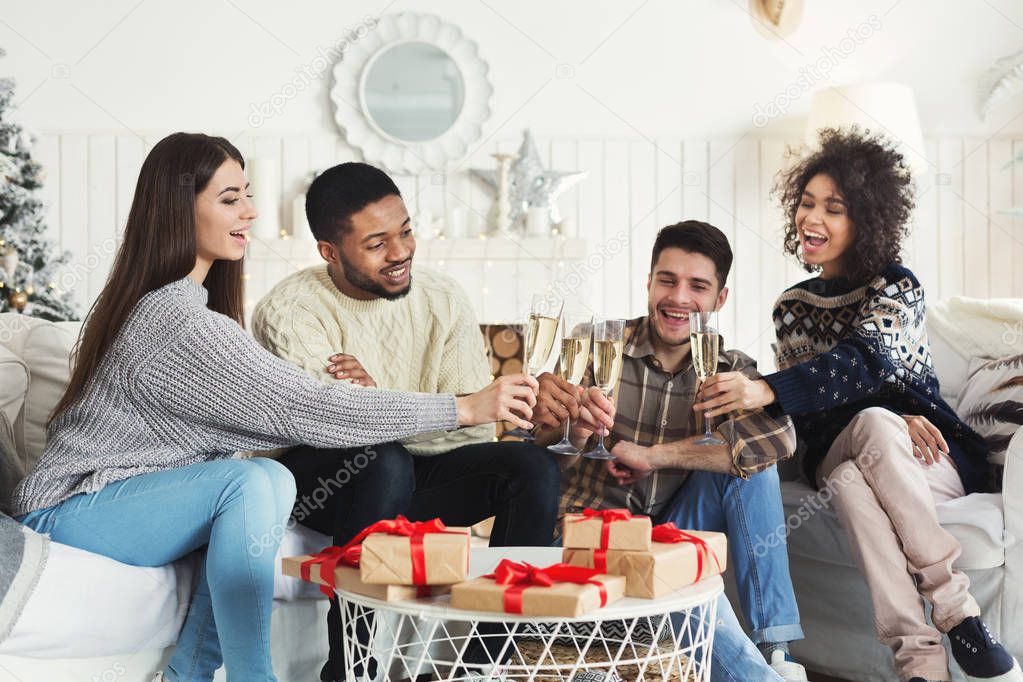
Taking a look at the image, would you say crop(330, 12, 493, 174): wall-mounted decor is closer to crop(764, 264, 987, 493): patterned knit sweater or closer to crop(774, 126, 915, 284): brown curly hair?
crop(774, 126, 915, 284): brown curly hair

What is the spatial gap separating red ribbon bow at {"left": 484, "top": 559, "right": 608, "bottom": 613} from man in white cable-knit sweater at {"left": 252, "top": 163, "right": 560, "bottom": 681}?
619mm

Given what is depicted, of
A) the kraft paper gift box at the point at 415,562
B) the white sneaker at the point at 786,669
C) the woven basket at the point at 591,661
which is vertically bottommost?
the woven basket at the point at 591,661

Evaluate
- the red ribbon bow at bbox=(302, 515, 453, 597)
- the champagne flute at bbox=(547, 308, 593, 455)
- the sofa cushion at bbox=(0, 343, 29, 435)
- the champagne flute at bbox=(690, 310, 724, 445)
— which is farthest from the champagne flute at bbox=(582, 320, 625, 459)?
the sofa cushion at bbox=(0, 343, 29, 435)

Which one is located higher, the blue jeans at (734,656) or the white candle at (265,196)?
the white candle at (265,196)

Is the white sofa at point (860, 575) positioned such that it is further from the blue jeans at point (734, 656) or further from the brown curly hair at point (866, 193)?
the blue jeans at point (734, 656)

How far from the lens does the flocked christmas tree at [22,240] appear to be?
3104mm

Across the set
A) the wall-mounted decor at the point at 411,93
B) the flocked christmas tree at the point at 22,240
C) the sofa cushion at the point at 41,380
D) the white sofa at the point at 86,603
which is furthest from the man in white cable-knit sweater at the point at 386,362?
the wall-mounted decor at the point at 411,93

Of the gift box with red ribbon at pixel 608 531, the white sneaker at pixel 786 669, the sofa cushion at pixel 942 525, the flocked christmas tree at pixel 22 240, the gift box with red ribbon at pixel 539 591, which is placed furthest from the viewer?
the flocked christmas tree at pixel 22 240

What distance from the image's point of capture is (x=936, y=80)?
13.7ft

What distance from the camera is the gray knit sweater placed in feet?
5.19

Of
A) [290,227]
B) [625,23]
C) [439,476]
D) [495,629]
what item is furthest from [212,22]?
[495,629]

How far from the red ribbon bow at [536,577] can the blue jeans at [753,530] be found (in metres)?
0.78

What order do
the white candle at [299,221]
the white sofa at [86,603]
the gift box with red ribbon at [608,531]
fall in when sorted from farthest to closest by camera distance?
the white candle at [299,221] → the white sofa at [86,603] → the gift box with red ribbon at [608,531]

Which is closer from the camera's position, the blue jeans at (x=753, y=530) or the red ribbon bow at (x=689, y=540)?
the red ribbon bow at (x=689, y=540)
